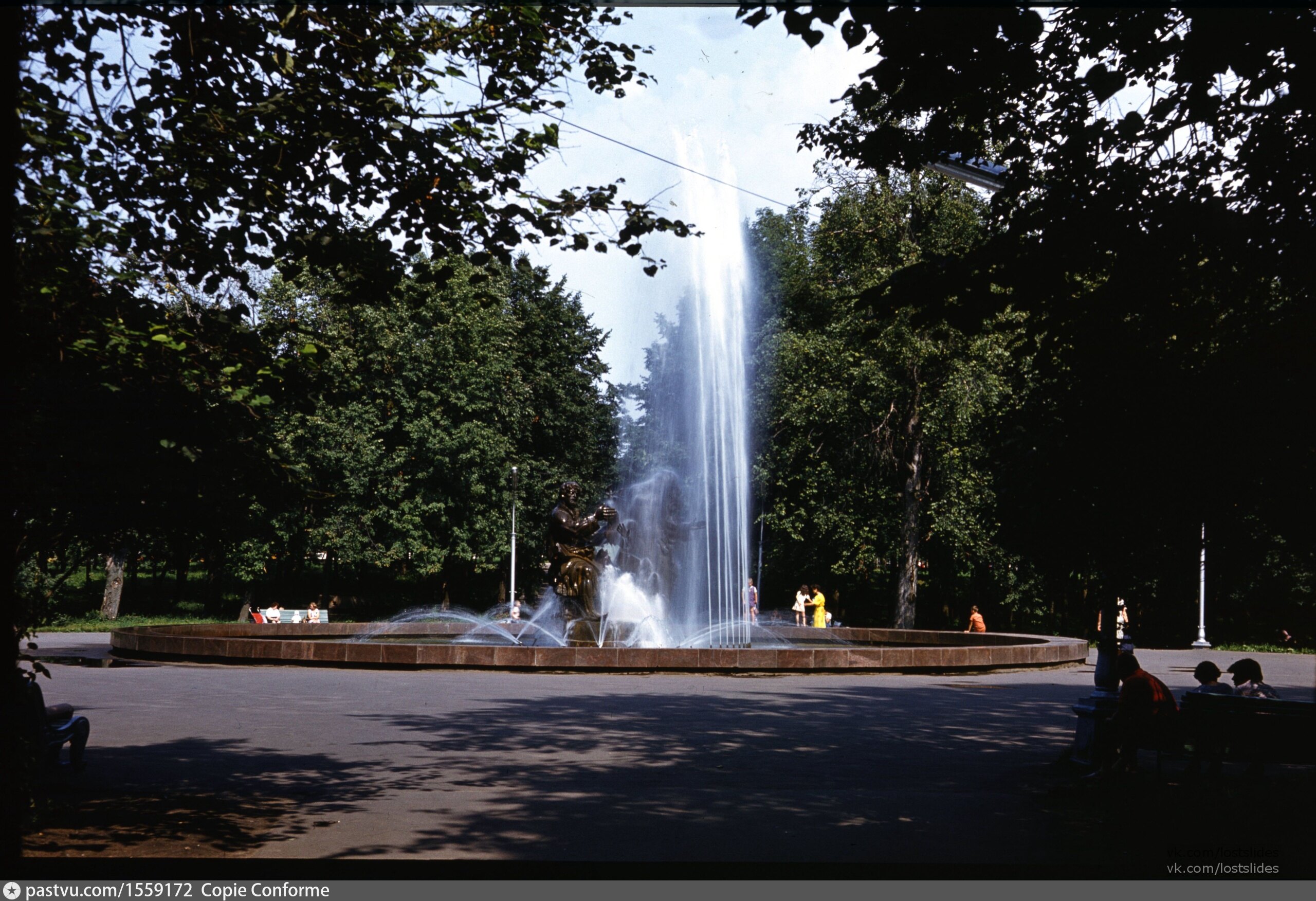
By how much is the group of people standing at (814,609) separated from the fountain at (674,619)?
1.93 metres

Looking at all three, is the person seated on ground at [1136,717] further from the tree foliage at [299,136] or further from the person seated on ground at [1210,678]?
the tree foliage at [299,136]

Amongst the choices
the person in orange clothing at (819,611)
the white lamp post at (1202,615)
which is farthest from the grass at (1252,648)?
the person in orange clothing at (819,611)

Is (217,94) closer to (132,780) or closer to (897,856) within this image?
(132,780)

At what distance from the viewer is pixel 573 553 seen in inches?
850

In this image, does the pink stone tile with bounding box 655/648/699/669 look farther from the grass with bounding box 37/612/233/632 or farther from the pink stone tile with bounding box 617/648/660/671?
the grass with bounding box 37/612/233/632

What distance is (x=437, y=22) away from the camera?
8.18m

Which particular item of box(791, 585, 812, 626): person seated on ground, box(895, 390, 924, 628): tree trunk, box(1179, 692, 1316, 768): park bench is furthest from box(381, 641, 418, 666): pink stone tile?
box(895, 390, 924, 628): tree trunk

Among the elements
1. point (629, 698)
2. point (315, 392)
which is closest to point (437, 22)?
point (315, 392)

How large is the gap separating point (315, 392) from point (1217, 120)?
7.14m

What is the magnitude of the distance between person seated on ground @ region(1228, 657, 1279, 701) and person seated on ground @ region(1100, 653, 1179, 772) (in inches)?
51.3

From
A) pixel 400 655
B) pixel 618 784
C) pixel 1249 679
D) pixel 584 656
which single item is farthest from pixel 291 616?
pixel 1249 679

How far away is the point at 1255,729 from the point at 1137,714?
0.89 meters

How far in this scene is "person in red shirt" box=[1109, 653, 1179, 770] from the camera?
874 centimetres

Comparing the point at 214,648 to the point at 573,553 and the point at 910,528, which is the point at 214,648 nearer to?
the point at 573,553
